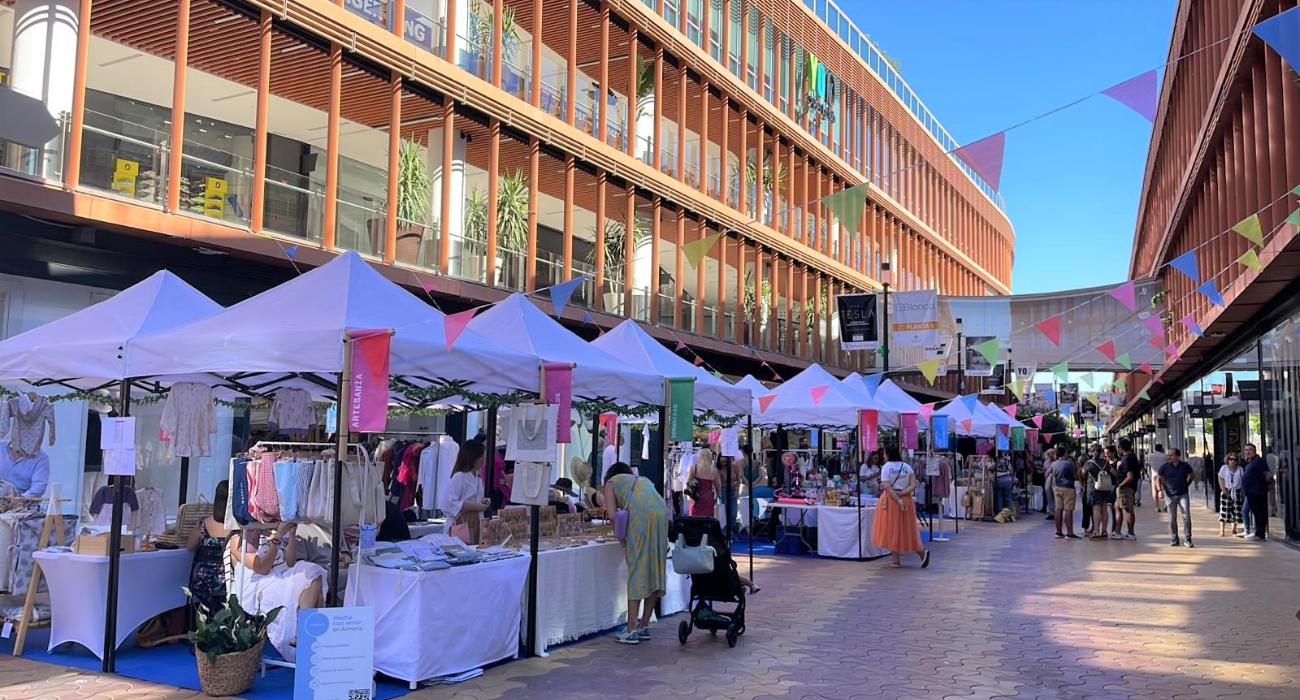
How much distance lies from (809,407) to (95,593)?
10.4m

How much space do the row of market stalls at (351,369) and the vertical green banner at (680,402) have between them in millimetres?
80

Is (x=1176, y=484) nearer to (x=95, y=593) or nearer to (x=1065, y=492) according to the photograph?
(x=1065, y=492)

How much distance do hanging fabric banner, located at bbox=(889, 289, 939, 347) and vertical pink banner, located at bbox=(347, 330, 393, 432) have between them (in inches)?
766

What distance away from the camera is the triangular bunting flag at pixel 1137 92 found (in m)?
8.06

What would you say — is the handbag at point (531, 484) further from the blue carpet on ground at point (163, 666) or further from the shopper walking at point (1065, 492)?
the shopper walking at point (1065, 492)

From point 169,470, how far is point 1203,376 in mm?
24890

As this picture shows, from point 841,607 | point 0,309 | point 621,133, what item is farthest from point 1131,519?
point 0,309

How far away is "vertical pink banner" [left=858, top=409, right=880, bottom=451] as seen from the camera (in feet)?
51.6

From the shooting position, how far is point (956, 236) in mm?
50625

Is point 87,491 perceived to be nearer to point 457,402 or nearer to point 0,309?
point 0,309

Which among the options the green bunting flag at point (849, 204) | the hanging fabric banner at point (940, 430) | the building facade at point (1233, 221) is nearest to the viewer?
the green bunting flag at point (849, 204)

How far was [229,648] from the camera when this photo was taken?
6613 millimetres

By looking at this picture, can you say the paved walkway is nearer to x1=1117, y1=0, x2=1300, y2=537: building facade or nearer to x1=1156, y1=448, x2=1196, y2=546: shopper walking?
x1=1156, y1=448, x2=1196, y2=546: shopper walking

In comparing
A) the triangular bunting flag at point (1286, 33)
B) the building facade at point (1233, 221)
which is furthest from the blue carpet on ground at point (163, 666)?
the building facade at point (1233, 221)
